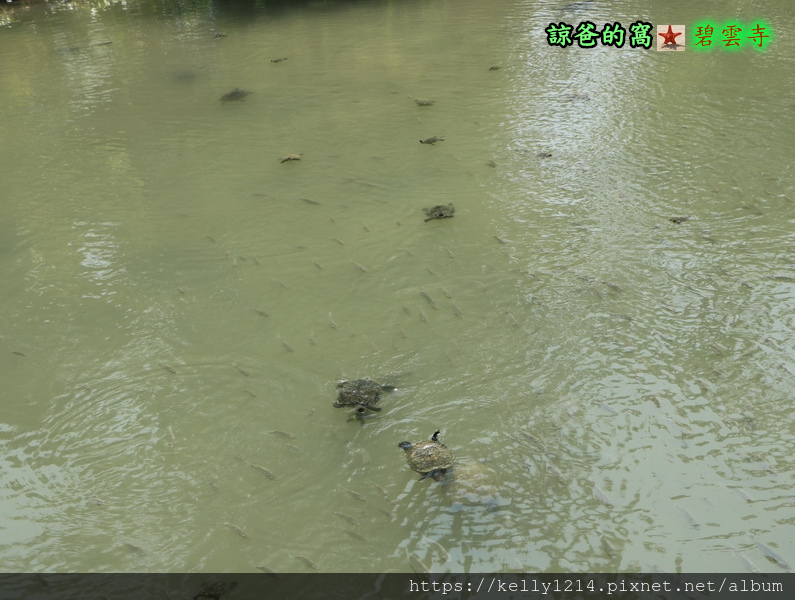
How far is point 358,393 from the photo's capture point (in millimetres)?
4031

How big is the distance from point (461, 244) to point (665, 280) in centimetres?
170

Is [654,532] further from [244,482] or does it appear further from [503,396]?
[244,482]

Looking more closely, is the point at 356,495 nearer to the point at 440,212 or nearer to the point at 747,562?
the point at 747,562

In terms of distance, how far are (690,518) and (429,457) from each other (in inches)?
54.4

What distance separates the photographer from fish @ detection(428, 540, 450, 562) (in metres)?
3.25

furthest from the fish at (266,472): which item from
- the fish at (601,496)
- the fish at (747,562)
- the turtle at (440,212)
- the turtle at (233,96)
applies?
the turtle at (233,96)

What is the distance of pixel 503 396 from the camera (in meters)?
4.13

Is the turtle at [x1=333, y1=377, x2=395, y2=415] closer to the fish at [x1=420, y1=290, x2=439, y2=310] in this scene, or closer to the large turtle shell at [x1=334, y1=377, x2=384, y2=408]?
the large turtle shell at [x1=334, y1=377, x2=384, y2=408]

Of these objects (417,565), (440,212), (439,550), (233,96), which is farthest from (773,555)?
(233,96)

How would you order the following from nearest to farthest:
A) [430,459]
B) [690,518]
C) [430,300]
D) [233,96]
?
[690,518]
[430,459]
[430,300]
[233,96]
